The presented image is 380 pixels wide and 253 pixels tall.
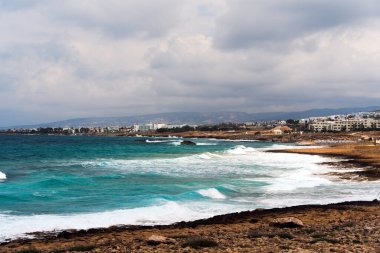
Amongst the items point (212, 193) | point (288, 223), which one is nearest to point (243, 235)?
point (288, 223)

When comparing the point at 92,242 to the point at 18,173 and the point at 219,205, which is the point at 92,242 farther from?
the point at 18,173

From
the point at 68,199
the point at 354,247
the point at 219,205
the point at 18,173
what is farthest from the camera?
the point at 18,173

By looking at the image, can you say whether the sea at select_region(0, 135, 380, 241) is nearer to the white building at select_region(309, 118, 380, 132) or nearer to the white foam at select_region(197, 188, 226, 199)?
the white foam at select_region(197, 188, 226, 199)

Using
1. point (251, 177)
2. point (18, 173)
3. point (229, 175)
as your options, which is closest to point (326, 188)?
point (251, 177)

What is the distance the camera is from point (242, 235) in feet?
38.6

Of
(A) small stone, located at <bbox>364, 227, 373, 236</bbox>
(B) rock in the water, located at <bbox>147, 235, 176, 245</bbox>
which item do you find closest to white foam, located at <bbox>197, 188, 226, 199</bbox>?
(A) small stone, located at <bbox>364, 227, 373, 236</bbox>

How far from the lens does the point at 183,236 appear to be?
12086 millimetres

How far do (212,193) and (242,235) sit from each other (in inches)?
387

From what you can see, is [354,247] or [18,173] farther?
[18,173]

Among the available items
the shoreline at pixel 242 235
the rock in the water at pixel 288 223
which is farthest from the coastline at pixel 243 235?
the rock in the water at pixel 288 223

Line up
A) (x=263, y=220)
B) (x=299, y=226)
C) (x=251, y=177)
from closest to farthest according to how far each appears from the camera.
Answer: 1. (x=299, y=226)
2. (x=263, y=220)
3. (x=251, y=177)

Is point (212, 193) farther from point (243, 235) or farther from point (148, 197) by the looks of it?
point (243, 235)

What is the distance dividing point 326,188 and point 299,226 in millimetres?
11508

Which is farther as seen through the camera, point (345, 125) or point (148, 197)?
point (345, 125)
